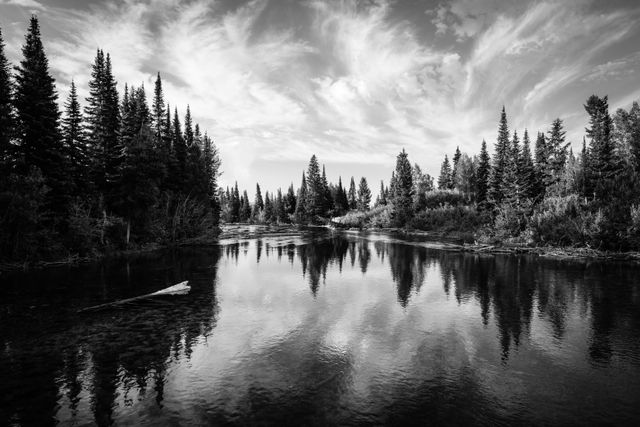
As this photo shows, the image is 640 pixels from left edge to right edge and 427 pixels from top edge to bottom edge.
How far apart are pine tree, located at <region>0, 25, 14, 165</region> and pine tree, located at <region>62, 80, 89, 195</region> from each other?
6520 millimetres

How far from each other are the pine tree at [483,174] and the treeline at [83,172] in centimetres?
5935

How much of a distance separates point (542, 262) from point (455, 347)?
2644cm

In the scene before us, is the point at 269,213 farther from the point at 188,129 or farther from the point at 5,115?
the point at 5,115

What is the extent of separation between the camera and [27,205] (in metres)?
29.8

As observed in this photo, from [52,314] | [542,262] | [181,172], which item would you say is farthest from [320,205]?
[52,314]

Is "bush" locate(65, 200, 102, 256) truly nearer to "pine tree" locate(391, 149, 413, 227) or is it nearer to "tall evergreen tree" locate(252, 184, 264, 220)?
"pine tree" locate(391, 149, 413, 227)

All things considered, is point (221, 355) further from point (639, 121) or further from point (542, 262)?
point (639, 121)

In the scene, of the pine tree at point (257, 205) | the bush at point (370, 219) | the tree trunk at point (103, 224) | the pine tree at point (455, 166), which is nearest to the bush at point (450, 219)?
the bush at point (370, 219)

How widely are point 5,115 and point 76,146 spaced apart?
9978 millimetres

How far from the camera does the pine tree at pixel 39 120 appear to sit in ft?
110

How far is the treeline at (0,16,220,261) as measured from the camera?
30969 mm

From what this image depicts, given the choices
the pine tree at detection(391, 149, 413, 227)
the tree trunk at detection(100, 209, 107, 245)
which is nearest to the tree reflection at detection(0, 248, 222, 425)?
the tree trunk at detection(100, 209, 107, 245)

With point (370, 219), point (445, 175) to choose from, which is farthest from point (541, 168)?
point (445, 175)

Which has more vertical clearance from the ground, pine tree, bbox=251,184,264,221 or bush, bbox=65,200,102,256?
pine tree, bbox=251,184,264,221
